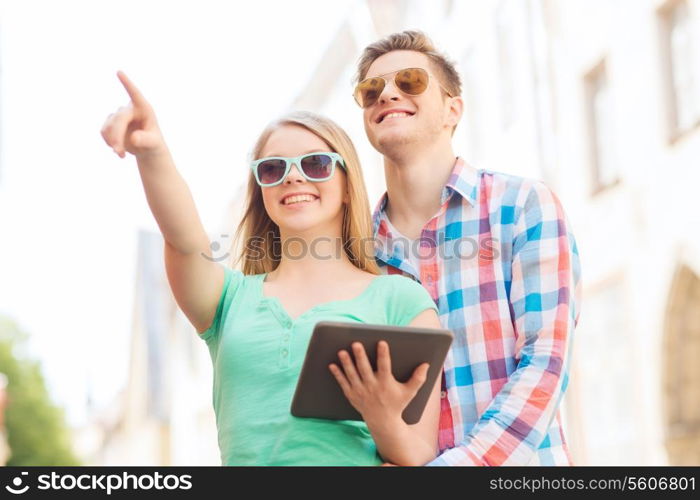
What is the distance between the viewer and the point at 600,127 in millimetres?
13836

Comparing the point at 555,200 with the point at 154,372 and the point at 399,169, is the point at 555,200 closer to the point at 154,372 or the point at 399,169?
the point at 399,169

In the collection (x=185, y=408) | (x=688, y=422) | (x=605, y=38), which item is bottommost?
(x=185, y=408)

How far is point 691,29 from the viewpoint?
1125cm

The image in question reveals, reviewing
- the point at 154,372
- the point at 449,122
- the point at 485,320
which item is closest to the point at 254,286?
the point at 485,320

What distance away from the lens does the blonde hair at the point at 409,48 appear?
11.6 ft

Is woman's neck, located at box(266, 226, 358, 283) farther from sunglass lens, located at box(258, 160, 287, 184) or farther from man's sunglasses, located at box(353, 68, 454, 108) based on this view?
man's sunglasses, located at box(353, 68, 454, 108)

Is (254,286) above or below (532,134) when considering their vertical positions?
below

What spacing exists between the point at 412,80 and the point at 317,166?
2.62 ft

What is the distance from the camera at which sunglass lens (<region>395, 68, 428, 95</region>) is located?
3.37 m

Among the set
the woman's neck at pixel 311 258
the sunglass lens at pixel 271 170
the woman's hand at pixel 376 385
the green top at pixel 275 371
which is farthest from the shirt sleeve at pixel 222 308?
the woman's hand at pixel 376 385

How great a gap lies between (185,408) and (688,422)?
93.1 feet

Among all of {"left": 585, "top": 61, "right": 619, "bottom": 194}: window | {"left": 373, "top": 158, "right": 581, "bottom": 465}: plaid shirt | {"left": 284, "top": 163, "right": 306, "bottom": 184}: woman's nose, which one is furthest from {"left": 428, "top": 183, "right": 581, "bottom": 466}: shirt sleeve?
{"left": 585, "top": 61, "right": 619, "bottom": 194}: window

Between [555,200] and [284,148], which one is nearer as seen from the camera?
[284,148]

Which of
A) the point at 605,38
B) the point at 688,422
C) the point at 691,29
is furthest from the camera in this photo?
the point at 605,38
